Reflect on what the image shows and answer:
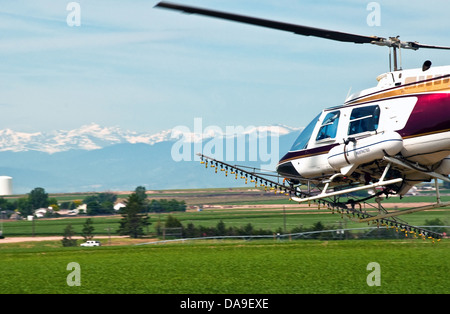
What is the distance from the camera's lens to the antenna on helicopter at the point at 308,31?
55.1 feet

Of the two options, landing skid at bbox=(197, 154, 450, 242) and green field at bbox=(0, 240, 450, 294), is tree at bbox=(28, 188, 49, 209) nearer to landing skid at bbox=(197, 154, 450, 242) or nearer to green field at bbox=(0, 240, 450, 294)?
green field at bbox=(0, 240, 450, 294)

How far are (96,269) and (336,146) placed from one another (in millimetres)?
12130

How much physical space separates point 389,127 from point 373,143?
708 mm

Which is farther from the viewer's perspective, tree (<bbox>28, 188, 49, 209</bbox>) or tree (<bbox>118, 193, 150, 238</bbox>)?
tree (<bbox>28, 188, 49, 209</bbox>)

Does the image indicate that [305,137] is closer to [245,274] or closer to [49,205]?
[245,274]

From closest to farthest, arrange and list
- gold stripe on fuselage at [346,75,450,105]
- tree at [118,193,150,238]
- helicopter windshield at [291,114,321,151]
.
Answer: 1. gold stripe on fuselage at [346,75,450,105]
2. helicopter windshield at [291,114,321,151]
3. tree at [118,193,150,238]

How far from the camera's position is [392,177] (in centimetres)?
2309

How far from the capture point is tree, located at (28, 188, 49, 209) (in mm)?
167375

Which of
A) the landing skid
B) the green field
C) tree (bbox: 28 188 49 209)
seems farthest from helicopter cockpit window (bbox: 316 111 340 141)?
tree (bbox: 28 188 49 209)

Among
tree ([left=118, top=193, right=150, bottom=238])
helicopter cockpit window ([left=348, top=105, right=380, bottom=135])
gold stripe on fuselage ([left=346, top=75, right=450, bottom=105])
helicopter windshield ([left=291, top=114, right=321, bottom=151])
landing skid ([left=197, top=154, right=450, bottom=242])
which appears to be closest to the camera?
gold stripe on fuselage ([left=346, top=75, right=450, bottom=105])

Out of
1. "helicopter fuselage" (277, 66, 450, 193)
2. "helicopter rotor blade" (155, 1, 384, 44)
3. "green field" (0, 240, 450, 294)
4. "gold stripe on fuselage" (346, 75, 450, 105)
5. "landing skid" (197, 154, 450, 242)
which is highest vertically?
"helicopter rotor blade" (155, 1, 384, 44)
